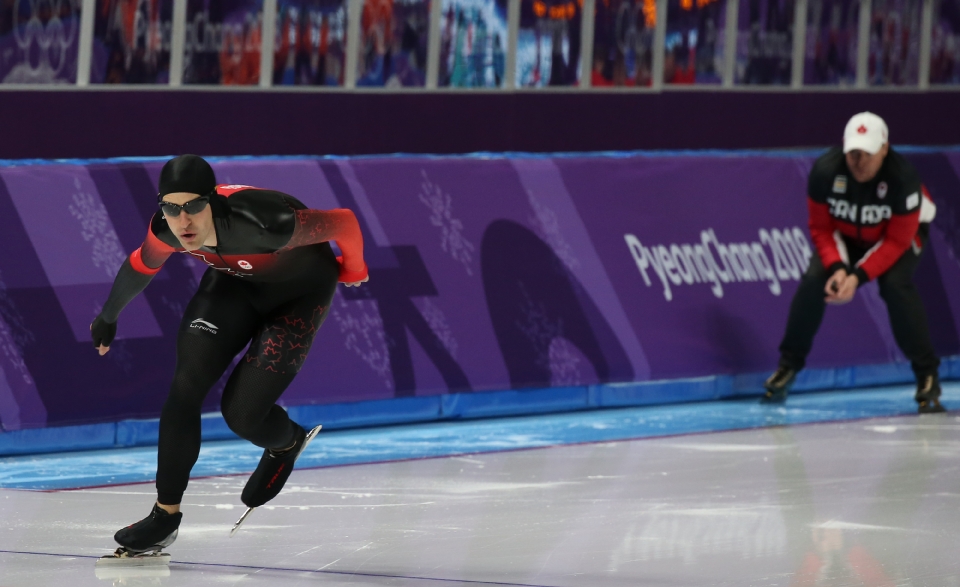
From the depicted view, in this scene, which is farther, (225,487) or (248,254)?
(225,487)

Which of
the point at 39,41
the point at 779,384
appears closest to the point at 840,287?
the point at 779,384

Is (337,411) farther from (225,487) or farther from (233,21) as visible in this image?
(233,21)

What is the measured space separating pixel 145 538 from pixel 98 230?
2.19m

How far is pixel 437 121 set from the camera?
1205 centimetres

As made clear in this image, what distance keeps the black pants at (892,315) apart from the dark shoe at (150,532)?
4280 millimetres

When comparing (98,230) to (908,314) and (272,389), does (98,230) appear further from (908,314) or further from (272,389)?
(908,314)

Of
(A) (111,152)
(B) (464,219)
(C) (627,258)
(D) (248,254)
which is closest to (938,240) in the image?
(C) (627,258)

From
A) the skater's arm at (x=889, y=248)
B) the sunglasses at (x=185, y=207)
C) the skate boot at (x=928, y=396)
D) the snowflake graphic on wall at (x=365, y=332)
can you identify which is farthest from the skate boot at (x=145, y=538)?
the skate boot at (x=928, y=396)

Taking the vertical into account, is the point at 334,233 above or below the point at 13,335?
above

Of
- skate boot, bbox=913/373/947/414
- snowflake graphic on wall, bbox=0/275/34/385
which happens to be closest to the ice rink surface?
snowflake graphic on wall, bbox=0/275/34/385

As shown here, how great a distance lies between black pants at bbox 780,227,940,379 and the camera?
8234 mm

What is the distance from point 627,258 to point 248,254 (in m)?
3.57

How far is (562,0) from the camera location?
12.6 metres

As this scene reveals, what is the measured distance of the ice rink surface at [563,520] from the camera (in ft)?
16.0
